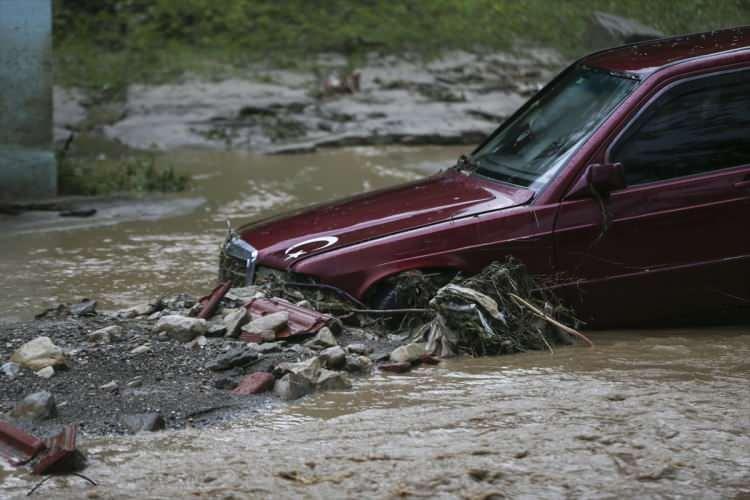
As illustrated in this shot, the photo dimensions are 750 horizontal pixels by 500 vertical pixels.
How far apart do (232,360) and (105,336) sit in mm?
797

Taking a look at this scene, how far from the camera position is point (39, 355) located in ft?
21.1

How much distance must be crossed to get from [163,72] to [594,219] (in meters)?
10.8

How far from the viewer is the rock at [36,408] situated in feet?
19.0

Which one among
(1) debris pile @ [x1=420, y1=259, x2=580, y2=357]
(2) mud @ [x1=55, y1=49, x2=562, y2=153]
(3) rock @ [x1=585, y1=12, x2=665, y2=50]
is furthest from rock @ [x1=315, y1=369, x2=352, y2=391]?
(3) rock @ [x1=585, y1=12, x2=665, y2=50]

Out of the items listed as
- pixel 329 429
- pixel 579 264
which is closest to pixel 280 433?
pixel 329 429

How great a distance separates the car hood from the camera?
703 cm

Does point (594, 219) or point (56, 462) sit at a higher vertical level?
point (594, 219)

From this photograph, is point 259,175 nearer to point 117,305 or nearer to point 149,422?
point 117,305

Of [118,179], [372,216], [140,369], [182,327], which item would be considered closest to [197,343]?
[182,327]

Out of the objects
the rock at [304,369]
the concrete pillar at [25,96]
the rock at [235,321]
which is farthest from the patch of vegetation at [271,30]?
the rock at [304,369]

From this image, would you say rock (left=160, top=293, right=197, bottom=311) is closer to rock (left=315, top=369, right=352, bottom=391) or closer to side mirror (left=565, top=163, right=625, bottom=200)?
rock (left=315, top=369, right=352, bottom=391)

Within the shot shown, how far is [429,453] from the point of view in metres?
5.29

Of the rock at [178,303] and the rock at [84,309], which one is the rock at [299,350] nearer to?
the rock at [178,303]

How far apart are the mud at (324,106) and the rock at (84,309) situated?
671 cm
